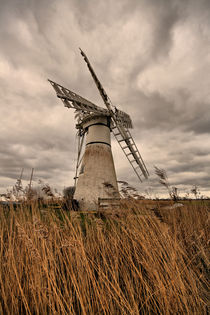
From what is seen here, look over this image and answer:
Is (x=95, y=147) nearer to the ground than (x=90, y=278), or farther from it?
farther from it

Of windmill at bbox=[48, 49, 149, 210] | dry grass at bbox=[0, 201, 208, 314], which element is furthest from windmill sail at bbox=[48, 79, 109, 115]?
dry grass at bbox=[0, 201, 208, 314]

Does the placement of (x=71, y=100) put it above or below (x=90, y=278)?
above

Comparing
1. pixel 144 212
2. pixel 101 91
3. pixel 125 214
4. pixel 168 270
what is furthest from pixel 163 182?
pixel 101 91

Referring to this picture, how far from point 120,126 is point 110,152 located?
8.17ft

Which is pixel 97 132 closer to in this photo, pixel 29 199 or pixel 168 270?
pixel 29 199

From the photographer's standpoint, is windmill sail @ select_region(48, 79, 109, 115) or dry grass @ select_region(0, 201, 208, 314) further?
windmill sail @ select_region(48, 79, 109, 115)

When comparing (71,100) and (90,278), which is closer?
(90,278)

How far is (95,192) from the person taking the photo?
11.2 m

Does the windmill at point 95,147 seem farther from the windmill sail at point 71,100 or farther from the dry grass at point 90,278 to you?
the dry grass at point 90,278

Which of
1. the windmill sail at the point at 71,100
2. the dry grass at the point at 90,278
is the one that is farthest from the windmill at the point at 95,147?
the dry grass at the point at 90,278

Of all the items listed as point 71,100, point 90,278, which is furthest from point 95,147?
point 90,278

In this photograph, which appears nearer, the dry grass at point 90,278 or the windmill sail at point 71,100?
the dry grass at point 90,278

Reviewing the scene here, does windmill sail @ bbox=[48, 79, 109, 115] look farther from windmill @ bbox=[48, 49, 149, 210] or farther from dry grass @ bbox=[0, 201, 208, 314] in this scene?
dry grass @ bbox=[0, 201, 208, 314]

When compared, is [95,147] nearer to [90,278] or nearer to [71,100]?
[71,100]
